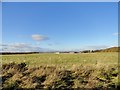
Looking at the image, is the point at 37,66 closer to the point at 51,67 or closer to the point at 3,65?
the point at 51,67

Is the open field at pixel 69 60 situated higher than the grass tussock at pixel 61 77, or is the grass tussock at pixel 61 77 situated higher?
the open field at pixel 69 60

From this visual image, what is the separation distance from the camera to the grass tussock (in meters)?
9.13

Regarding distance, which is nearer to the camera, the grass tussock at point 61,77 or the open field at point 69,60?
the grass tussock at point 61,77

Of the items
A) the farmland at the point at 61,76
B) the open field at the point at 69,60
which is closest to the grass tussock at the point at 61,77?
the farmland at the point at 61,76

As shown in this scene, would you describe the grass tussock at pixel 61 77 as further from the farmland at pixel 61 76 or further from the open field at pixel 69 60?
the open field at pixel 69 60

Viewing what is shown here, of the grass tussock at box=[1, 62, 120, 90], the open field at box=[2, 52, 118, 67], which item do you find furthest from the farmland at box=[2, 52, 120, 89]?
the open field at box=[2, 52, 118, 67]

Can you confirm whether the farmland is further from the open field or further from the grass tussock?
the open field

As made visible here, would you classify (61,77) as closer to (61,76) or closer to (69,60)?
(61,76)

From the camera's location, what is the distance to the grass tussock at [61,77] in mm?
9133

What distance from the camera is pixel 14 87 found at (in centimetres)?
927

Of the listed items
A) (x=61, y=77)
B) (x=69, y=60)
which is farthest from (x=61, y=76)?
(x=69, y=60)

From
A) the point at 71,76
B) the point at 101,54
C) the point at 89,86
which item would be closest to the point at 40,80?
the point at 71,76

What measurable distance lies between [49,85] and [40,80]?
0.49 meters

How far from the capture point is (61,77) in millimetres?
9484
